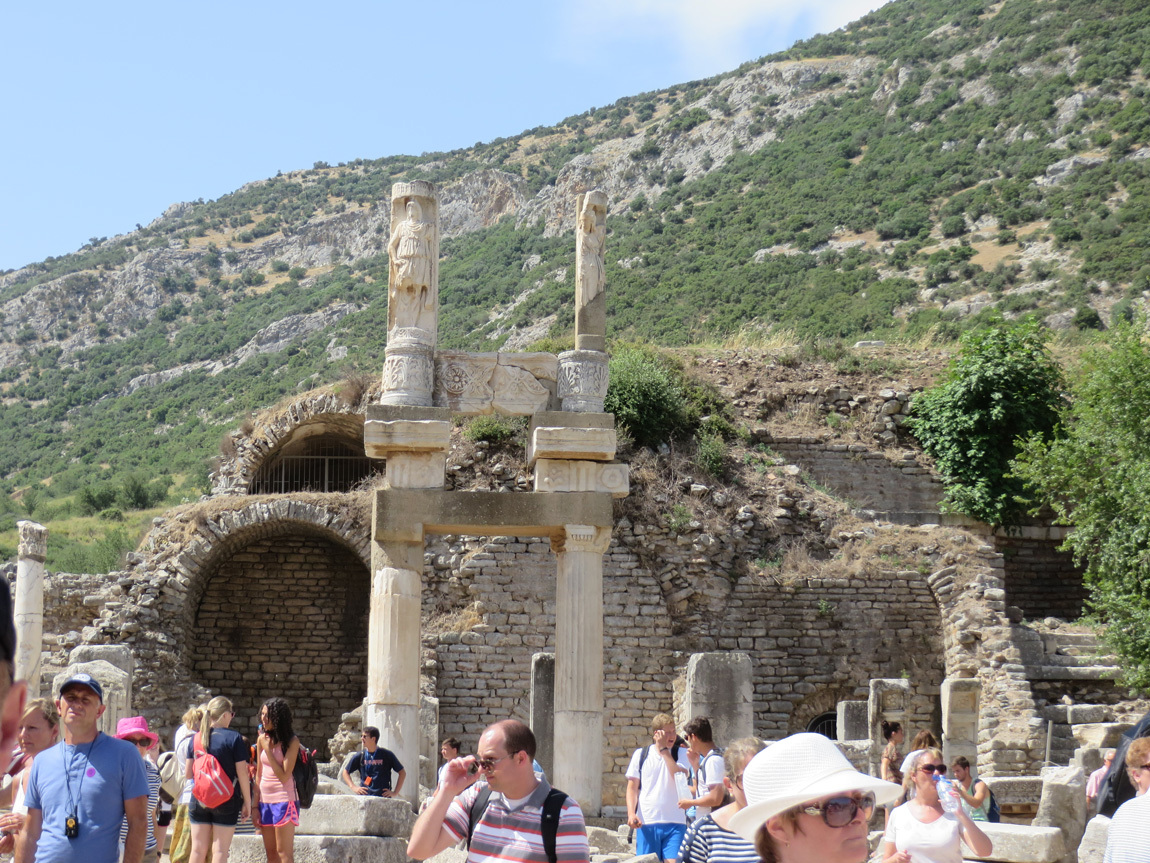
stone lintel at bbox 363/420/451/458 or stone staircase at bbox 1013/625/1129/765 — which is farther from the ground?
stone lintel at bbox 363/420/451/458

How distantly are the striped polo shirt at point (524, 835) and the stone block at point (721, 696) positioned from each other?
35.8ft

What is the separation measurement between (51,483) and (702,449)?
39.8 meters

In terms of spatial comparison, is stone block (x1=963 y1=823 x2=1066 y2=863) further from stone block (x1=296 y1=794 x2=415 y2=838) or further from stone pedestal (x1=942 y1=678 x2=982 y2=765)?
stone pedestal (x1=942 y1=678 x2=982 y2=765)

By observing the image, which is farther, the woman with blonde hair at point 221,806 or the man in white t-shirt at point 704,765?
the man in white t-shirt at point 704,765

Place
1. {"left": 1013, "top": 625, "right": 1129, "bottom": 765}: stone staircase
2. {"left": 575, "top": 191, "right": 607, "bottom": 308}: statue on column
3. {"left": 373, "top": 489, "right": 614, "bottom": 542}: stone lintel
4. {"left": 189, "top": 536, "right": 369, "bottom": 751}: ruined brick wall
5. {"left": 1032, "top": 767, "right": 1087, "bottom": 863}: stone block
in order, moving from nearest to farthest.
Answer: {"left": 1032, "top": 767, "right": 1087, "bottom": 863}: stone block < {"left": 373, "top": 489, "right": 614, "bottom": 542}: stone lintel < {"left": 575, "top": 191, "right": 607, "bottom": 308}: statue on column < {"left": 1013, "top": 625, "right": 1129, "bottom": 765}: stone staircase < {"left": 189, "top": 536, "right": 369, "bottom": 751}: ruined brick wall

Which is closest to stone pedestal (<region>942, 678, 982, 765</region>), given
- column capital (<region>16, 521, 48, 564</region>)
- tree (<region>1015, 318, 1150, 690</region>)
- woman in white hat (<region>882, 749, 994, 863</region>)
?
tree (<region>1015, 318, 1150, 690</region>)

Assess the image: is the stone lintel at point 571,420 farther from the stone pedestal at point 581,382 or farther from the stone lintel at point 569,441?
the stone pedestal at point 581,382

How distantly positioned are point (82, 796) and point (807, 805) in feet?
13.8

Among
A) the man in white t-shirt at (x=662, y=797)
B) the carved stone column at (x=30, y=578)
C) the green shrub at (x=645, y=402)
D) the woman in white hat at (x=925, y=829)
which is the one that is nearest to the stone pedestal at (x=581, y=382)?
the man in white t-shirt at (x=662, y=797)

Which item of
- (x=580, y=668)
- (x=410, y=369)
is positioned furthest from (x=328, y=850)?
(x=410, y=369)

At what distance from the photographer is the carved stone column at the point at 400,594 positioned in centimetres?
1391

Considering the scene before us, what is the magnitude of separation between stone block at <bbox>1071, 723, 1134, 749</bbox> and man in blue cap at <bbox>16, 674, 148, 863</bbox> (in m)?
13.8

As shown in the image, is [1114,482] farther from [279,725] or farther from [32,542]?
[32,542]

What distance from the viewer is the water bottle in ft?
26.6
